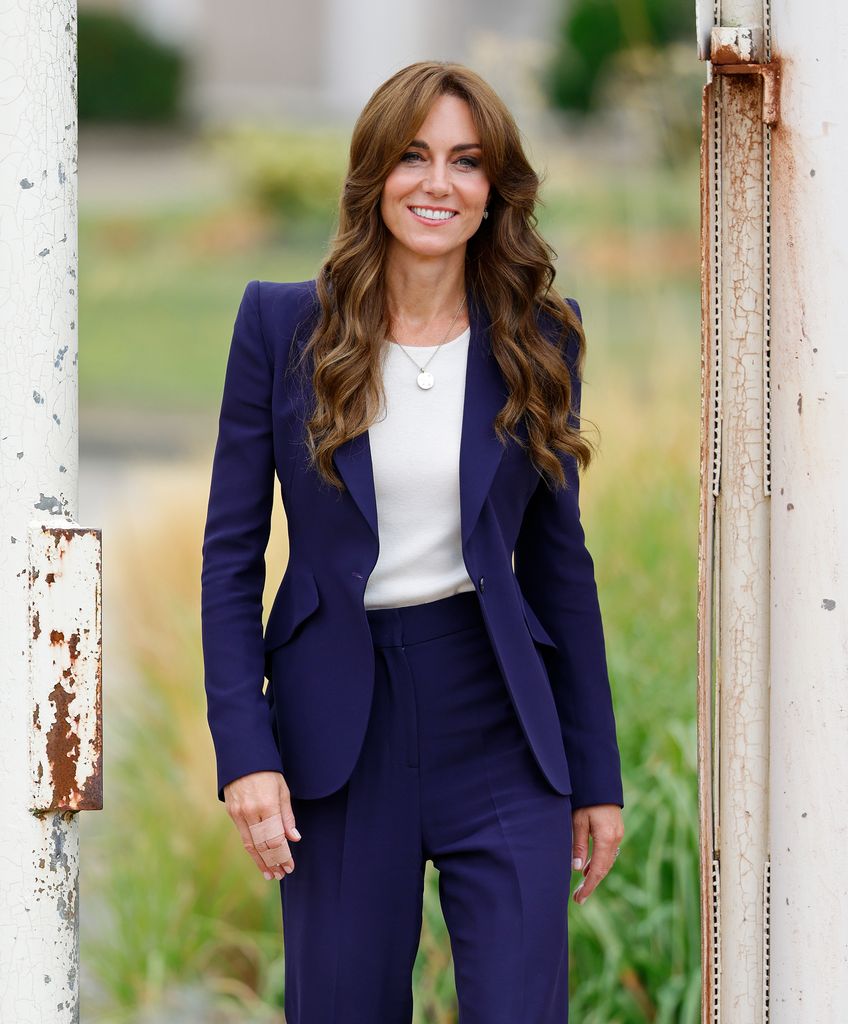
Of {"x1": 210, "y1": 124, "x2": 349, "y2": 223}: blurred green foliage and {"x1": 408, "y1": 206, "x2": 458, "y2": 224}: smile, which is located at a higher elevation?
{"x1": 210, "y1": 124, "x2": 349, "y2": 223}: blurred green foliage

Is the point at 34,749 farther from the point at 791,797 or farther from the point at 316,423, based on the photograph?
the point at 791,797

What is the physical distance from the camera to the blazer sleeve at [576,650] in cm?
274

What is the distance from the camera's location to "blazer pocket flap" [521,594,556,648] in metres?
2.66

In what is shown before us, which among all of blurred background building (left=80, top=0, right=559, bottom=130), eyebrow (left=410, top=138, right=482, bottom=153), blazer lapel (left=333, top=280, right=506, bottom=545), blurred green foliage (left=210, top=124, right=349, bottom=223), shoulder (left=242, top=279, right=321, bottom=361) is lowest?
blazer lapel (left=333, top=280, right=506, bottom=545)

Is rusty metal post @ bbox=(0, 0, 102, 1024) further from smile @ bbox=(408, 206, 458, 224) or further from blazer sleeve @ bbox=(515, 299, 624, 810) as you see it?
blazer sleeve @ bbox=(515, 299, 624, 810)

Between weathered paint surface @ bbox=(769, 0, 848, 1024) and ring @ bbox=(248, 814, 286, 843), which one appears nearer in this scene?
weathered paint surface @ bbox=(769, 0, 848, 1024)

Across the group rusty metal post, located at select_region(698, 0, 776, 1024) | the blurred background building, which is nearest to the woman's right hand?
rusty metal post, located at select_region(698, 0, 776, 1024)

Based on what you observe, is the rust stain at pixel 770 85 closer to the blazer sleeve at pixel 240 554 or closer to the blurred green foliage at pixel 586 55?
the blazer sleeve at pixel 240 554

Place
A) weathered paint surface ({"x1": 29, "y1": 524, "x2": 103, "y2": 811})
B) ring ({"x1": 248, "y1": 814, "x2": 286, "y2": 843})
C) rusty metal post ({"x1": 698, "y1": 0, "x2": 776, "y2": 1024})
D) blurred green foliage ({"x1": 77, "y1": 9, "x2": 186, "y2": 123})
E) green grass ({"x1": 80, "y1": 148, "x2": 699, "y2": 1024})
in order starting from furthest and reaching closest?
blurred green foliage ({"x1": 77, "y1": 9, "x2": 186, "y2": 123}), green grass ({"x1": 80, "y1": 148, "x2": 699, "y2": 1024}), ring ({"x1": 248, "y1": 814, "x2": 286, "y2": 843}), rusty metal post ({"x1": 698, "y1": 0, "x2": 776, "y2": 1024}), weathered paint surface ({"x1": 29, "y1": 524, "x2": 103, "y2": 811})

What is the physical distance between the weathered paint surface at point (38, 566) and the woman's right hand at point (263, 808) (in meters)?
0.51

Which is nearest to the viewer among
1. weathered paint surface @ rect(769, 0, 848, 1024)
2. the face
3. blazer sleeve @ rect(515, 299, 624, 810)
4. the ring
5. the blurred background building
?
weathered paint surface @ rect(769, 0, 848, 1024)

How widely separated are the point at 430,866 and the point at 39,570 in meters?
2.41

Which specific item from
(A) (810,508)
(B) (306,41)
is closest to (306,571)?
(A) (810,508)

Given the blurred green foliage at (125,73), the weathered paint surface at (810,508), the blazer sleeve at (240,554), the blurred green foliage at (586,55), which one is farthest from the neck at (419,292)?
Answer: the blurred green foliage at (125,73)
